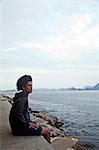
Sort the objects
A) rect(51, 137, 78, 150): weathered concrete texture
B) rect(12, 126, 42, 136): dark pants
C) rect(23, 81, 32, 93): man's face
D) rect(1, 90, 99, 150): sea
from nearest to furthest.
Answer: rect(23, 81, 32, 93): man's face → rect(12, 126, 42, 136): dark pants → rect(51, 137, 78, 150): weathered concrete texture → rect(1, 90, 99, 150): sea

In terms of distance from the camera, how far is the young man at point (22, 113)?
3666 mm

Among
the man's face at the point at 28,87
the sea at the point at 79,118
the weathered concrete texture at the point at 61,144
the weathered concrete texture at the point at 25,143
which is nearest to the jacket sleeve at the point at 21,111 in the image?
the man's face at the point at 28,87

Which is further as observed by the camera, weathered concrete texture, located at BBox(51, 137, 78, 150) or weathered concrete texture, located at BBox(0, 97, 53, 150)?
weathered concrete texture, located at BBox(51, 137, 78, 150)

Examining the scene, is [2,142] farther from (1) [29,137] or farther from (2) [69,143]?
(2) [69,143]

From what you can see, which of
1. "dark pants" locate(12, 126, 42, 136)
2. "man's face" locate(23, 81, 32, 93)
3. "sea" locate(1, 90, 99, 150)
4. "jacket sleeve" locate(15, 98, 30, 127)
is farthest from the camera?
"sea" locate(1, 90, 99, 150)

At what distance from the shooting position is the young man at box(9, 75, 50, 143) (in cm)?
367

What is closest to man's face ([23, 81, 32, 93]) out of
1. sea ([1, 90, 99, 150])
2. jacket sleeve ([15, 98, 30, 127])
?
jacket sleeve ([15, 98, 30, 127])

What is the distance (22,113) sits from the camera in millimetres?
3666

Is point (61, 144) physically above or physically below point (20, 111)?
below

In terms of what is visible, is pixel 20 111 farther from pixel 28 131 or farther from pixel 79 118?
pixel 79 118

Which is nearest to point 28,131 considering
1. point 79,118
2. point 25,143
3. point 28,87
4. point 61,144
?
point 25,143

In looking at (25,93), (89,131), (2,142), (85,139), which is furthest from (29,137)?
(89,131)

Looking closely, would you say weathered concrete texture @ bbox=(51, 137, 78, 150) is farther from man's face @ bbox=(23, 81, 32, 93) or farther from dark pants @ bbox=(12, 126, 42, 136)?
man's face @ bbox=(23, 81, 32, 93)

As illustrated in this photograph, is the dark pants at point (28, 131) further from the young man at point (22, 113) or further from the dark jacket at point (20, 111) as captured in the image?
the dark jacket at point (20, 111)
